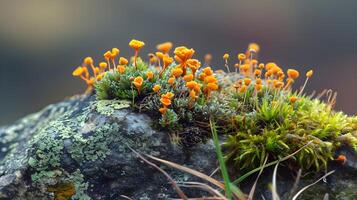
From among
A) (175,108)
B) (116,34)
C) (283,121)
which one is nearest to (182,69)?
(175,108)

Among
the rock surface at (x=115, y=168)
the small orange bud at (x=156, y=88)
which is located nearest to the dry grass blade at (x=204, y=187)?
the rock surface at (x=115, y=168)

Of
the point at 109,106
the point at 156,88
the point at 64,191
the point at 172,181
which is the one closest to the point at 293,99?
the point at 156,88

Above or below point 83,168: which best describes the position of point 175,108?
above

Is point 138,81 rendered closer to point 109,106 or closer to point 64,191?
point 109,106

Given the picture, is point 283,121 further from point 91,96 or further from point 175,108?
point 91,96

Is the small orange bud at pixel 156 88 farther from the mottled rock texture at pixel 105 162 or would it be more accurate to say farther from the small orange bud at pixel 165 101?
the mottled rock texture at pixel 105 162
